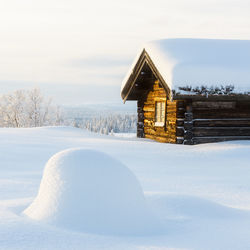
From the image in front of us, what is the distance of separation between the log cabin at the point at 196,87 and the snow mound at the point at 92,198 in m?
7.62

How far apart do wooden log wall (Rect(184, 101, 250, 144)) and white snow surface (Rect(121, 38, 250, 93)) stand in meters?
1.28

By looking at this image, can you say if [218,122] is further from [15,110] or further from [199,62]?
[15,110]

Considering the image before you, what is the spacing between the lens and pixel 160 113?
1476 cm

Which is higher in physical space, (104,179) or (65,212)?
(104,179)

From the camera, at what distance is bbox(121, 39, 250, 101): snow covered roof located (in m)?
11.6

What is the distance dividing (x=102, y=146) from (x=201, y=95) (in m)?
3.56

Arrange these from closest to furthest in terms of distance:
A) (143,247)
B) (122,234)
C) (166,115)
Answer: (143,247), (122,234), (166,115)

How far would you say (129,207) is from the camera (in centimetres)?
381

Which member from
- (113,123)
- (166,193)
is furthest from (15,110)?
(113,123)

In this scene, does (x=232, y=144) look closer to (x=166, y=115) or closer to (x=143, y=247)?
(x=166, y=115)

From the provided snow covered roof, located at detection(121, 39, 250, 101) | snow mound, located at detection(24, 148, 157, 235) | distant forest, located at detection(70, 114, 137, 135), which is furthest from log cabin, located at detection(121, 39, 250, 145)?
distant forest, located at detection(70, 114, 137, 135)

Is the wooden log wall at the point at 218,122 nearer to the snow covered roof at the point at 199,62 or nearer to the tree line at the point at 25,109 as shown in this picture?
the snow covered roof at the point at 199,62

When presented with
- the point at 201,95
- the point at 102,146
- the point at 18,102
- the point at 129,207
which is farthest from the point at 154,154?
the point at 18,102

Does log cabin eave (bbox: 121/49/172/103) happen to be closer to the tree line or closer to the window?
the window
